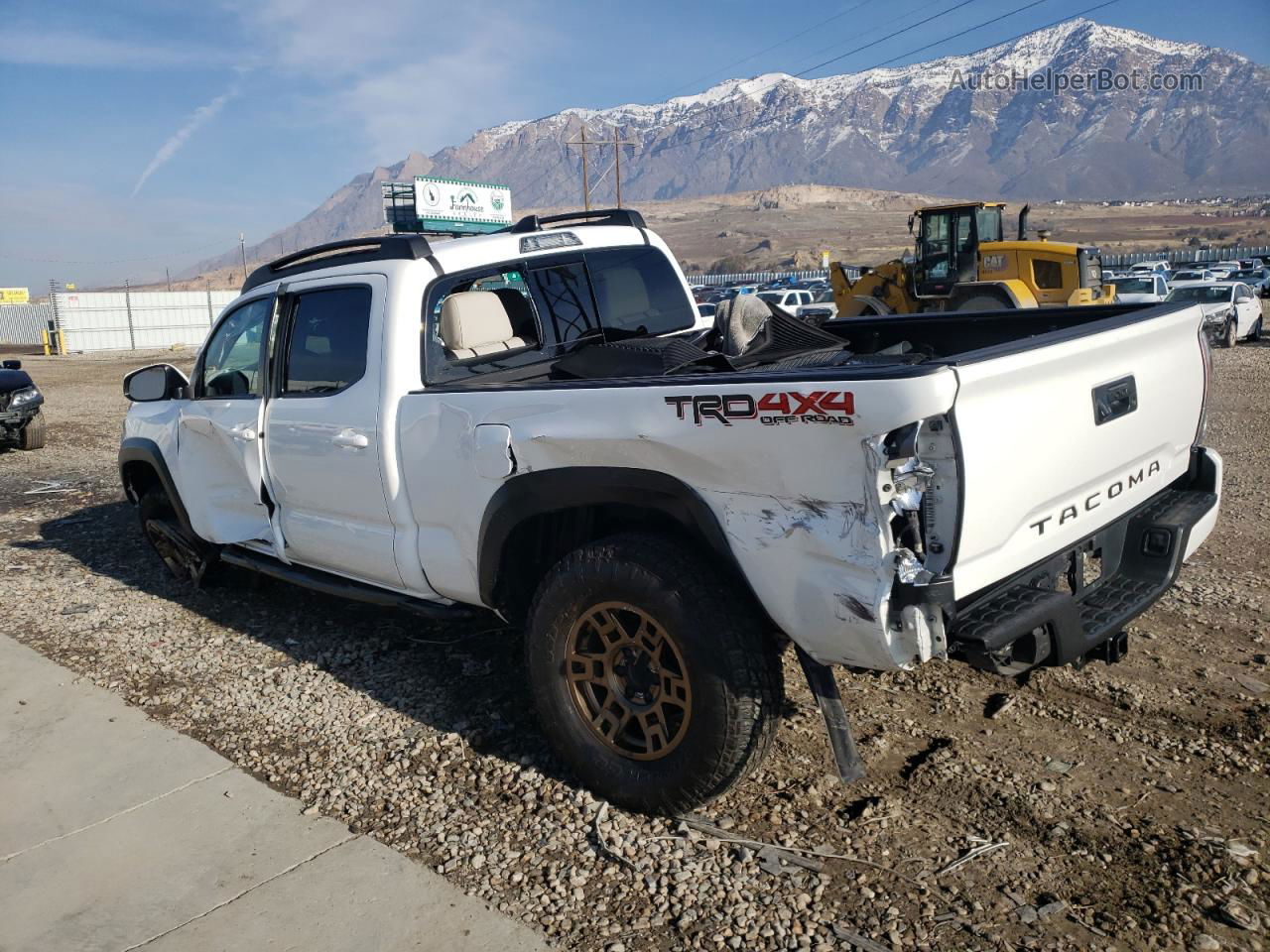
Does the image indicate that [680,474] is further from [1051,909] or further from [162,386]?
[162,386]

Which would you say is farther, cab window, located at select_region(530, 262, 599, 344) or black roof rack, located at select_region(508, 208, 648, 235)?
black roof rack, located at select_region(508, 208, 648, 235)

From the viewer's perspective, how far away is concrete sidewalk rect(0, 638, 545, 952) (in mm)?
3018

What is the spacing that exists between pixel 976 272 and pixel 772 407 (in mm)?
17425

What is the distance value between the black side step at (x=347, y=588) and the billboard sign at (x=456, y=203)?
5214 cm

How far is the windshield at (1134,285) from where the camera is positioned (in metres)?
26.4

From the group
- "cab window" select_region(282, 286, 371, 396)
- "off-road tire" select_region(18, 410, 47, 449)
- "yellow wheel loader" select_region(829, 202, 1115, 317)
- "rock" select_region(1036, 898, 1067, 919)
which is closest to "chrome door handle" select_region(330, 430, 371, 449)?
"cab window" select_region(282, 286, 371, 396)

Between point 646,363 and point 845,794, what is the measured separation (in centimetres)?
176

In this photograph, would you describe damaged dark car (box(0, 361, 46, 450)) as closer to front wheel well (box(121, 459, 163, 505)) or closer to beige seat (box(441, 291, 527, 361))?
front wheel well (box(121, 459, 163, 505))

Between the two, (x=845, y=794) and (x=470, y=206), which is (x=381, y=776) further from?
(x=470, y=206)

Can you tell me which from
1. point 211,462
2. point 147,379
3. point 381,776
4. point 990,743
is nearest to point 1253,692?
point 990,743

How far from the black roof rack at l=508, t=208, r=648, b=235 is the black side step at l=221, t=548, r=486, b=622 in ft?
6.11

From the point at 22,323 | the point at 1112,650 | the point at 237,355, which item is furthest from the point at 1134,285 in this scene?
the point at 22,323

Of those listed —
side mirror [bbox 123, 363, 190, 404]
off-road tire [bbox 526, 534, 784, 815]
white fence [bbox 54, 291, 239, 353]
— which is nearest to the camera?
off-road tire [bbox 526, 534, 784, 815]

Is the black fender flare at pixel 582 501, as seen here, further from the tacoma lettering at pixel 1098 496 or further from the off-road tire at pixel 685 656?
the tacoma lettering at pixel 1098 496
